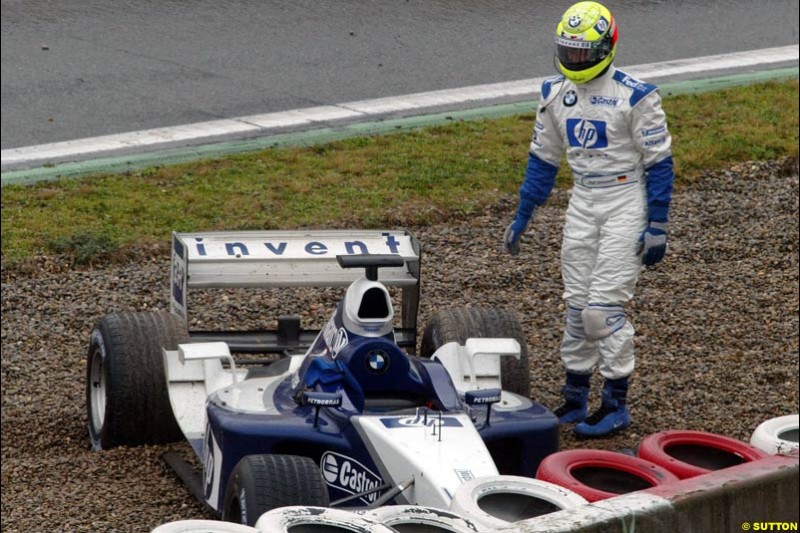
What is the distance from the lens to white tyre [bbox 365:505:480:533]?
4121mm

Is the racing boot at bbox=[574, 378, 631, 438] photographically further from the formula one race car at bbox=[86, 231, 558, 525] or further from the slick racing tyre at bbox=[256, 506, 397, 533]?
the slick racing tyre at bbox=[256, 506, 397, 533]

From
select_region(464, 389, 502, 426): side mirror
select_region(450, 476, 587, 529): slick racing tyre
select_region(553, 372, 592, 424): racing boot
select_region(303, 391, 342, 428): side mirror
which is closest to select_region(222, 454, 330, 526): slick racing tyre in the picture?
select_region(303, 391, 342, 428): side mirror

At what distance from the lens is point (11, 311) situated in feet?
27.2

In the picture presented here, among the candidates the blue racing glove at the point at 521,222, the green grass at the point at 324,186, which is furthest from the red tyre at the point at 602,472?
the green grass at the point at 324,186

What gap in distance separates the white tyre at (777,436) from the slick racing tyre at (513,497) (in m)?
1.02

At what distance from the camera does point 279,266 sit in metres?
6.74

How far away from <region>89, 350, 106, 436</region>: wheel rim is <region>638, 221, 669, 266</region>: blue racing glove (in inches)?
101

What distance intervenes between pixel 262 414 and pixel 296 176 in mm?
4358

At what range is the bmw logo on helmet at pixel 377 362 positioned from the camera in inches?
221

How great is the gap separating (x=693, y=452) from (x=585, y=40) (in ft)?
6.61

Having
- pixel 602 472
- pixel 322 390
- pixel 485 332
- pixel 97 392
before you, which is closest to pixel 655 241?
pixel 485 332

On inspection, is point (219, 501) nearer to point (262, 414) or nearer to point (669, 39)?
point (262, 414)

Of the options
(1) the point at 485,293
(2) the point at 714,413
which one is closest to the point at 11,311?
(1) the point at 485,293

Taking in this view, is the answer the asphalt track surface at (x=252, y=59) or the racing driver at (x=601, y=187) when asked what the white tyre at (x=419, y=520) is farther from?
the asphalt track surface at (x=252, y=59)
